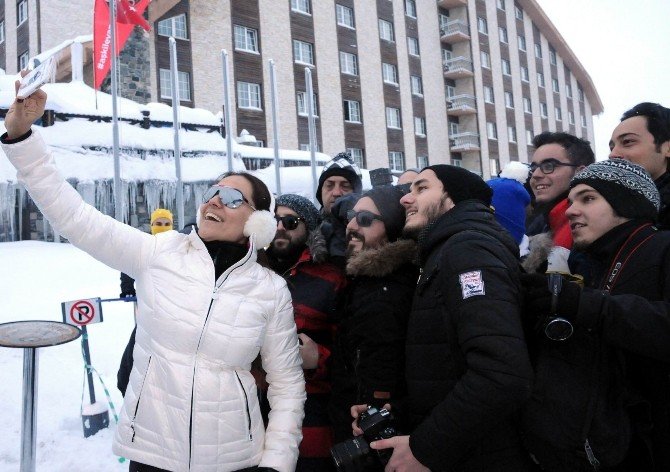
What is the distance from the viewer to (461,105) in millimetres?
30469

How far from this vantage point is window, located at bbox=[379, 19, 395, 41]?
27.2 metres

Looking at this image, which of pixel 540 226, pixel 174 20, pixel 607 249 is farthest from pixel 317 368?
pixel 174 20

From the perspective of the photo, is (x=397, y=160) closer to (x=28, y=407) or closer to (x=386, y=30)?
(x=386, y=30)

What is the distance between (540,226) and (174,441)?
2.46 m

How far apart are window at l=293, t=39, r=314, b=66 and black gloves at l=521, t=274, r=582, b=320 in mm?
23011

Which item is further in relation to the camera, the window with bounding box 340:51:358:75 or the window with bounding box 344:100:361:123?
the window with bounding box 340:51:358:75

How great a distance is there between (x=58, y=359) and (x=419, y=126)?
25553mm

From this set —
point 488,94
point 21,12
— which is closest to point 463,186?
point 21,12

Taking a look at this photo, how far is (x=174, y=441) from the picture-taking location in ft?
5.99

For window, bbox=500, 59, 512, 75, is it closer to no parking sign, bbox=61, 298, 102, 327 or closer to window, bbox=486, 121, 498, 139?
window, bbox=486, 121, 498, 139

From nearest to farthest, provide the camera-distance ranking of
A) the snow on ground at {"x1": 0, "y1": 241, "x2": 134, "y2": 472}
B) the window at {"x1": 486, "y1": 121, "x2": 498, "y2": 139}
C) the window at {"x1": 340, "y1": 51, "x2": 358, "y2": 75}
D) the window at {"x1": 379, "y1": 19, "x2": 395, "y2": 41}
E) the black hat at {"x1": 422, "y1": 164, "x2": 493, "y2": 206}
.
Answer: the black hat at {"x1": 422, "y1": 164, "x2": 493, "y2": 206} < the snow on ground at {"x1": 0, "y1": 241, "x2": 134, "y2": 472} < the window at {"x1": 340, "y1": 51, "x2": 358, "y2": 75} < the window at {"x1": 379, "y1": 19, "x2": 395, "y2": 41} < the window at {"x1": 486, "y1": 121, "x2": 498, "y2": 139}

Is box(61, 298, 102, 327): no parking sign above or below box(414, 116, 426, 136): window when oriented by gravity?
below

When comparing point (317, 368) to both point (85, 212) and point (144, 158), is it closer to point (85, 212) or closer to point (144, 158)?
point (85, 212)

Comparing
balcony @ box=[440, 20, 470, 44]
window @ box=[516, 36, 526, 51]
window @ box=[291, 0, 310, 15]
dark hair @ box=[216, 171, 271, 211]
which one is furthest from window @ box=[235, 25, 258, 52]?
window @ box=[516, 36, 526, 51]
